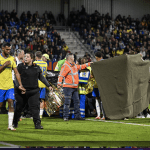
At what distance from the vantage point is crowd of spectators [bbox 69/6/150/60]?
26516 millimetres

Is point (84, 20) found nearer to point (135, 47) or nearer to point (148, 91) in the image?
point (135, 47)

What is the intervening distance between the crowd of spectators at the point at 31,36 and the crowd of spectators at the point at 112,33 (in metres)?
2.95

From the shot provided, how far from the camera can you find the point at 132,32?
97.9ft

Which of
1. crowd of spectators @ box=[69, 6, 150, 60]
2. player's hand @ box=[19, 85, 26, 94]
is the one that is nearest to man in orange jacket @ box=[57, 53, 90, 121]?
player's hand @ box=[19, 85, 26, 94]

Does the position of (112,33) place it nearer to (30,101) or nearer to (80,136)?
(30,101)

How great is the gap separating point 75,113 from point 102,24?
75.4 ft

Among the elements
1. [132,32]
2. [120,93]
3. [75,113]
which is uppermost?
[132,32]

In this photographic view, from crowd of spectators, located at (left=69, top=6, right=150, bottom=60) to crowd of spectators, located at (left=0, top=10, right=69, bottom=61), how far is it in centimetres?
295

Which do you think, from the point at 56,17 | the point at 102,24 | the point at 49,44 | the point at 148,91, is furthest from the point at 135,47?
the point at 148,91

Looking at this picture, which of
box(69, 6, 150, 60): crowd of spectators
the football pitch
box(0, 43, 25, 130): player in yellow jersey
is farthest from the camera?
box(69, 6, 150, 60): crowd of spectators

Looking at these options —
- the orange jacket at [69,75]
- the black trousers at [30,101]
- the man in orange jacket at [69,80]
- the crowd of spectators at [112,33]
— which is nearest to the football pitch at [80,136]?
the black trousers at [30,101]

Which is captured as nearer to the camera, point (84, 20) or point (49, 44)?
point (49, 44)

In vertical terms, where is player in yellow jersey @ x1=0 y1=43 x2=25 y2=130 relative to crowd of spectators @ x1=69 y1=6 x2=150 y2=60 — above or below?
below

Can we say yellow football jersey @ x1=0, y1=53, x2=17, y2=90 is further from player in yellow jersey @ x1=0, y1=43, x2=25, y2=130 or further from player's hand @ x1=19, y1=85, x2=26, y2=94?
player's hand @ x1=19, y1=85, x2=26, y2=94
